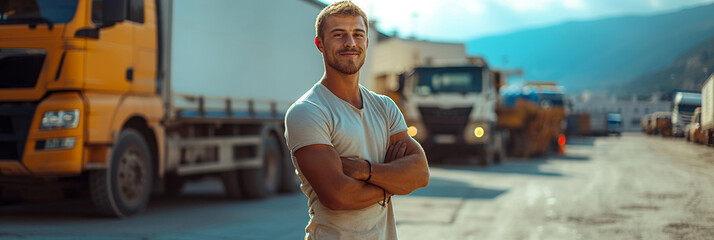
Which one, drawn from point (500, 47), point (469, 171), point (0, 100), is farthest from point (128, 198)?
point (500, 47)

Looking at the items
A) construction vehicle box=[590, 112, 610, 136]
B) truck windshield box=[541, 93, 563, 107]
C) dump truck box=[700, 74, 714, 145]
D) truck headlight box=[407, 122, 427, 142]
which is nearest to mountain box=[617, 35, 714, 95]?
dump truck box=[700, 74, 714, 145]

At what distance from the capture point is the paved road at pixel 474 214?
8.56 meters

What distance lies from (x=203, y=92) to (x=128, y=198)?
2124 millimetres

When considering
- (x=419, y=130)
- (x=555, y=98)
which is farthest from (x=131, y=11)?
(x=555, y=98)

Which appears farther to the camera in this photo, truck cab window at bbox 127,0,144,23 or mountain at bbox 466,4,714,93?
truck cab window at bbox 127,0,144,23

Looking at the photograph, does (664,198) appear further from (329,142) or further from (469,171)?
(329,142)

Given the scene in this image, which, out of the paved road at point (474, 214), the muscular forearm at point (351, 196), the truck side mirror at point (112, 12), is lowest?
the paved road at point (474, 214)

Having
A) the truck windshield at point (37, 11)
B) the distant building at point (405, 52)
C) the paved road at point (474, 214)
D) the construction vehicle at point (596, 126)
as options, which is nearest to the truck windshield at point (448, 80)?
the paved road at point (474, 214)

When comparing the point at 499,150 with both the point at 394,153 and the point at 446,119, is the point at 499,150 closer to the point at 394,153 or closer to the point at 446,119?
the point at 446,119

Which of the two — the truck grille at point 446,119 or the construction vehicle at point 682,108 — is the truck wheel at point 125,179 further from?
the truck grille at point 446,119

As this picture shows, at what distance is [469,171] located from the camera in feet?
66.9

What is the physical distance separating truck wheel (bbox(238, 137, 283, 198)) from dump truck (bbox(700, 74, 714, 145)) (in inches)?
284

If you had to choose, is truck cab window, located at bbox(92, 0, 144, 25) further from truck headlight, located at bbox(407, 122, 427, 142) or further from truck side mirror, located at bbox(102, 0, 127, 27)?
truck headlight, located at bbox(407, 122, 427, 142)

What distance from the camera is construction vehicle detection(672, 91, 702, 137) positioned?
7.58 m
